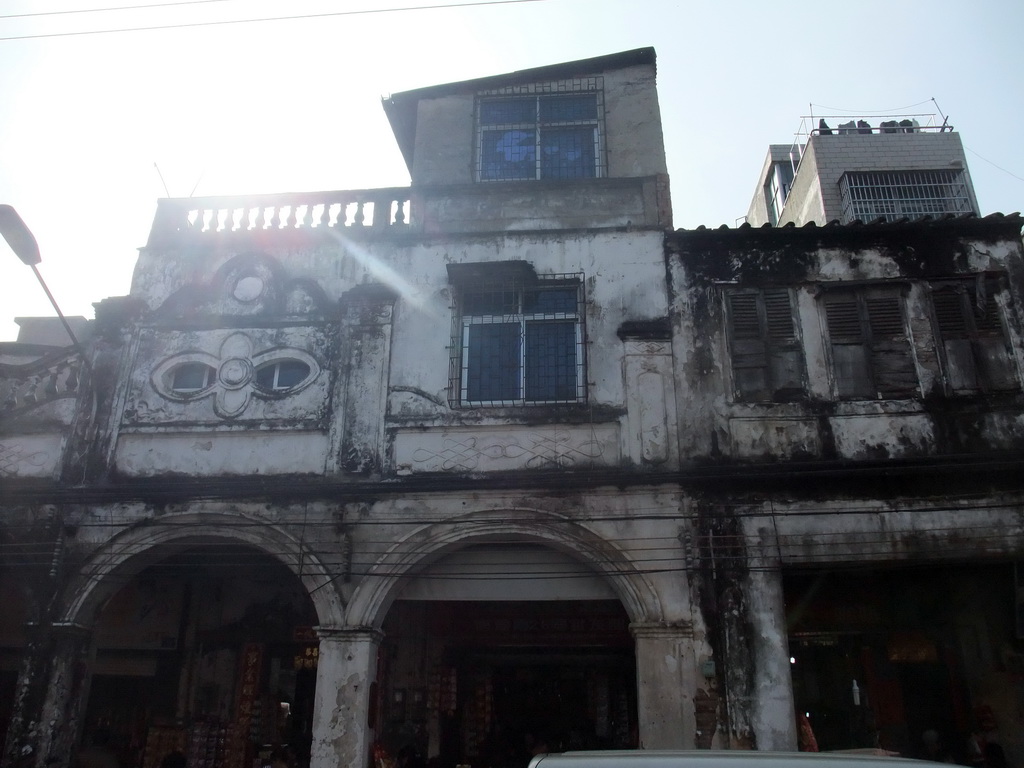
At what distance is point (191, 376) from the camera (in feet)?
34.4

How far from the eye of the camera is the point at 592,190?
10.8 m

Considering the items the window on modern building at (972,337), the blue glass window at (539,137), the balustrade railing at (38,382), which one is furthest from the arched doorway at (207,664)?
the window on modern building at (972,337)

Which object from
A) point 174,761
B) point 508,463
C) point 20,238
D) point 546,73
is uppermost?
point 546,73

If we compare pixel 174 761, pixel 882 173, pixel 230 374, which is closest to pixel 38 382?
pixel 230 374

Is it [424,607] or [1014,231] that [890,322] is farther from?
[424,607]

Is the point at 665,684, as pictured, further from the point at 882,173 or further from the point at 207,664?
the point at 882,173

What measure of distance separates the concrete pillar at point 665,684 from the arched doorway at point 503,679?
2.62m

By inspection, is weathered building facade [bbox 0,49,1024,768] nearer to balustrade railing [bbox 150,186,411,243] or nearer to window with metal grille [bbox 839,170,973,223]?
balustrade railing [bbox 150,186,411,243]

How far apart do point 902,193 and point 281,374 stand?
14.6 meters

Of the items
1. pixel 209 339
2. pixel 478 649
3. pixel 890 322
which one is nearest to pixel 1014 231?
pixel 890 322

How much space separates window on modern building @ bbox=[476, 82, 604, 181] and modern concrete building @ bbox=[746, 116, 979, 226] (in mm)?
8040

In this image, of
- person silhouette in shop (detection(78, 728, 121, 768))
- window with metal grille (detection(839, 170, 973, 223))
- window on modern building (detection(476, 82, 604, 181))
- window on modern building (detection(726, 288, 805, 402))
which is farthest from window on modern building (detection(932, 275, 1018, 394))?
person silhouette in shop (detection(78, 728, 121, 768))

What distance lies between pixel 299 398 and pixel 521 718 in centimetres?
603

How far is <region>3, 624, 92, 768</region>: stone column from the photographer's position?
8.73m
